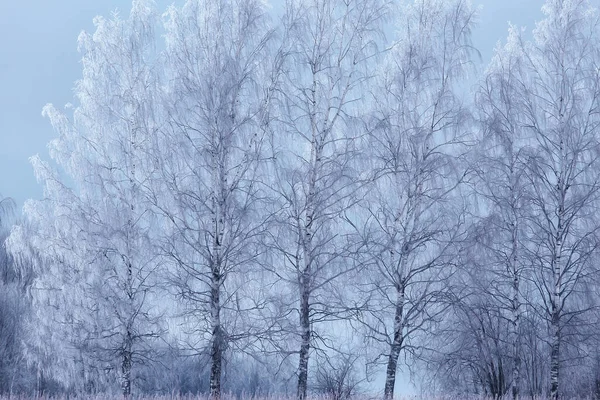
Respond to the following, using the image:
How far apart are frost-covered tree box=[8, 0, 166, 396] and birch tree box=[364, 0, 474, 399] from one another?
6168 millimetres

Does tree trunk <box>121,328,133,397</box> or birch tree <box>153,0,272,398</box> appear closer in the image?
birch tree <box>153,0,272,398</box>

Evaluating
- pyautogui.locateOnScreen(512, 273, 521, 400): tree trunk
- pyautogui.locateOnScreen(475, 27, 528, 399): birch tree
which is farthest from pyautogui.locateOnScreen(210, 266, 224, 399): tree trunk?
pyautogui.locateOnScreen(512, 273, 521, 400): tree trunk

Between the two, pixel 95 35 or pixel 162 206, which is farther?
pixel 95 35

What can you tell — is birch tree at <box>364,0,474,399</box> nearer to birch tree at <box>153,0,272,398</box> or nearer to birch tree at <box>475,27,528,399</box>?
birch tree at <box>475,27,528,399</box>

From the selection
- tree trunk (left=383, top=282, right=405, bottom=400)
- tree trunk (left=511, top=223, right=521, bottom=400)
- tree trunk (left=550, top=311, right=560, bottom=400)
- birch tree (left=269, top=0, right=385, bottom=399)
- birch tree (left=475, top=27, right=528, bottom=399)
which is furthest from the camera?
birch tree (left=475, top=27, right=528, bottom=399)

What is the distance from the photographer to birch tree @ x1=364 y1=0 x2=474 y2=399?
1933 centimetres

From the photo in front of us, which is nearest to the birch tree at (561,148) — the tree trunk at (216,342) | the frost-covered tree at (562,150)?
the frost-covered tree at (562,150)

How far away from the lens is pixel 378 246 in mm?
19344

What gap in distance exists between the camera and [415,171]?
65.5 ft

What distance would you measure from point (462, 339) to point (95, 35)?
45.8 feet

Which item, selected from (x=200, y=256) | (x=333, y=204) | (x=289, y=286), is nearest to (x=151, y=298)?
(x=200, y=256)

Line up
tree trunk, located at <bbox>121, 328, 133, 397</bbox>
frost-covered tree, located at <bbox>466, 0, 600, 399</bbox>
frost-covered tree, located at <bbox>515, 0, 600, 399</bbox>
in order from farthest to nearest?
frost-covered tree, located at <bbox>466, 0, 600, 399</bbox> → frost-covered tree, located at <bbox>515, 0, 600, 399</bbox> → tree trunk, located at <bbox>121, 328, 133, 397</bbox>

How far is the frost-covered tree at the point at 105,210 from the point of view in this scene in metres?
21.0

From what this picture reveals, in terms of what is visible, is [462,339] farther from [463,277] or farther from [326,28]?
[326,28]
